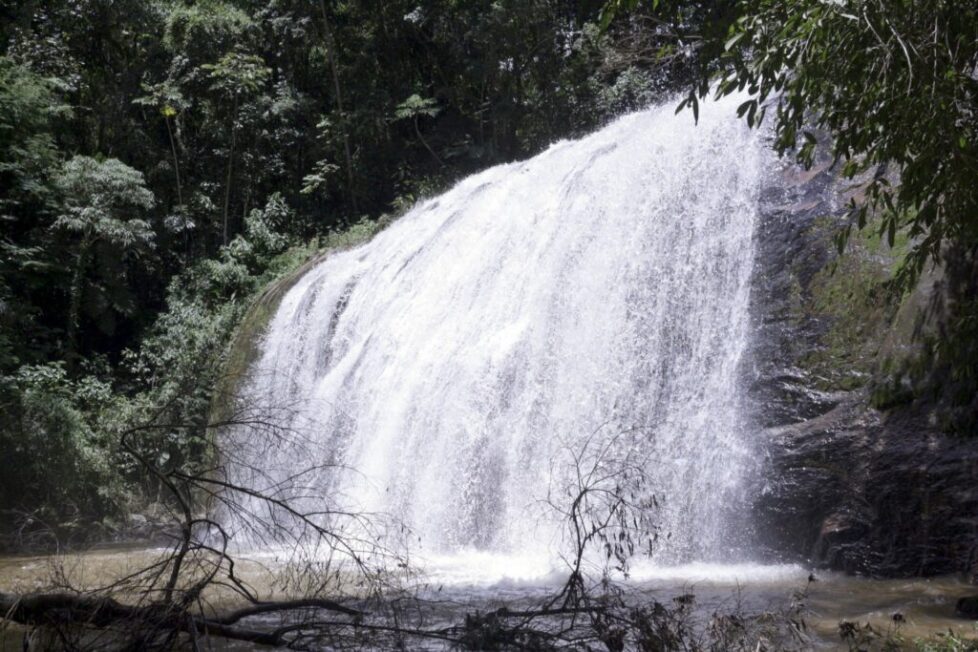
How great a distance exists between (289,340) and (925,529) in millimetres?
10263

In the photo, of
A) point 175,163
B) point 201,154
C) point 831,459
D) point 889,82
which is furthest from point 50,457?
point 889,82

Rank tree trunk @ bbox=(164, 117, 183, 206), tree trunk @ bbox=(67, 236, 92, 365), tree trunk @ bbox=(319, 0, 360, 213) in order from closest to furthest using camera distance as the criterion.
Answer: tree trunk @ bbox=(67, 236, 92, 365) → tree trunk @ bbox=(319, 0, 360, 213) → tree trunk @ bbox=(164, 117, 183, 206)

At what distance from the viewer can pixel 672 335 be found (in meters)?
9.58

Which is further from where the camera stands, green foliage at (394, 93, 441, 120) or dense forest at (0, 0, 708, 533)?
green foliage at (394, 93, 441, 120)

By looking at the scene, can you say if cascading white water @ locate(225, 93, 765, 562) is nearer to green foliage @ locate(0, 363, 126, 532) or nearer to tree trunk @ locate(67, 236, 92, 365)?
green foliage @ locate(0, 363, 126, 532)

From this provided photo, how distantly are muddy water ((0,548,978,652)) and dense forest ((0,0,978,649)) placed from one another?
4070 millimetres

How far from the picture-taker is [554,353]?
10.5m

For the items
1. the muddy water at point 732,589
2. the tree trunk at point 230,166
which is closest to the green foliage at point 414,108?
the tree trunk at point 230,166

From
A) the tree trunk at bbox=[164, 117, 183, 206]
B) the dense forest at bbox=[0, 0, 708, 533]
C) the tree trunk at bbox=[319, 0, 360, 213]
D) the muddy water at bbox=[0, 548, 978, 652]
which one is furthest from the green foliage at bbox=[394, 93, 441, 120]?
the muddy water at bbox=[0, 548, 978, 652]

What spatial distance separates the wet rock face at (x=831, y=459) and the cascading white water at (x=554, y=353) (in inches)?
11.9

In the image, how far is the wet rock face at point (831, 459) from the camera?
699cm

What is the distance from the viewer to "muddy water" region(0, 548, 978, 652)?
552 cm

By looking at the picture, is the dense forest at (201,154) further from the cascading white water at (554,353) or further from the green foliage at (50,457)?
the cascading white water at (554,353)

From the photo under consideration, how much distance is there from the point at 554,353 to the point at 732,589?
14.0 ft
